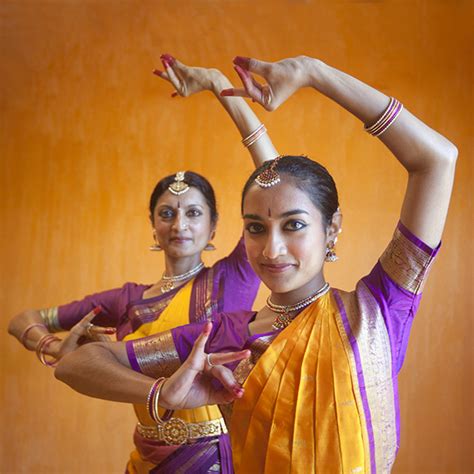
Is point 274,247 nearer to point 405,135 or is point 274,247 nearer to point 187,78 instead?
point 405,135

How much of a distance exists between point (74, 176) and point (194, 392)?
111 inches

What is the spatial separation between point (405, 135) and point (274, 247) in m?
0.33

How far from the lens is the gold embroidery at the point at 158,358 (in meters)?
1.50

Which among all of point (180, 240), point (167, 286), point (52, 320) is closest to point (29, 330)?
point (52, 320)

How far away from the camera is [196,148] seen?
12.6 feet

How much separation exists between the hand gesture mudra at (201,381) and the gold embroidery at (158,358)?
7.0 inches

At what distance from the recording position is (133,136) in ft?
12.8

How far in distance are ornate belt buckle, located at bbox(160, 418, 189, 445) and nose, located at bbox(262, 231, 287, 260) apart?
0.90 metres

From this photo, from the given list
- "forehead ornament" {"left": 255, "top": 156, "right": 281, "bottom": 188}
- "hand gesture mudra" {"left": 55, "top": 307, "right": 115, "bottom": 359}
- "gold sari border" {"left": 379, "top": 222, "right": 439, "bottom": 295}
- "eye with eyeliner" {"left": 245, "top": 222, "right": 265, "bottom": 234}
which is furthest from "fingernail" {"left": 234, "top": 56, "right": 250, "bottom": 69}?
"hand gesture mudra" {"left": 55, "top": 307, "right": 115, "bottom": 359}

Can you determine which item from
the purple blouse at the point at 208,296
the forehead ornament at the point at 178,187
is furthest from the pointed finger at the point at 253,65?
the forehead ornament at the point at 178,187

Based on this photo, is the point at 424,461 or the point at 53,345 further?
the point at 424,461

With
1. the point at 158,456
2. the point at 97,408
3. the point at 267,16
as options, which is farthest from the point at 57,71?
the point at 158,456

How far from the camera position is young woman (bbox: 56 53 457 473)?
126cm

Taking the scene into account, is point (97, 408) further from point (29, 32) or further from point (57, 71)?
point (29, 32)
